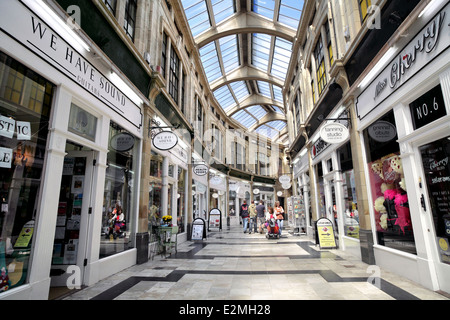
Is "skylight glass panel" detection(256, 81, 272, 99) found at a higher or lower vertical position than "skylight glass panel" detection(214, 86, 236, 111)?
higher

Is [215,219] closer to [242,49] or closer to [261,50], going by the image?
[261,50]

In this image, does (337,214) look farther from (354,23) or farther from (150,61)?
(150,61)

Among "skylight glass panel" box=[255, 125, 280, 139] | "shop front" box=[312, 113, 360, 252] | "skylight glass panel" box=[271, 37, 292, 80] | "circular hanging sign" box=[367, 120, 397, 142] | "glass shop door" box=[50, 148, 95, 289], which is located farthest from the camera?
"skylight glass panel" box=[255, 125, 280, 139]

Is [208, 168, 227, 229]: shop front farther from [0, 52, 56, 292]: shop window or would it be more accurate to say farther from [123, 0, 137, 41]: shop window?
[0, 52, 56, 292]: shop window

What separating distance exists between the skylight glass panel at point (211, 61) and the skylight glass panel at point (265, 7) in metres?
3.22

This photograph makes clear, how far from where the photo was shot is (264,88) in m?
22.8

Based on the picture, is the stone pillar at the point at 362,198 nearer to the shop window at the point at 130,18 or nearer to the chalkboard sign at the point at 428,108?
the chalkboard sign at the point at 428,108

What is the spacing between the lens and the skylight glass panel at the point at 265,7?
12.9 m

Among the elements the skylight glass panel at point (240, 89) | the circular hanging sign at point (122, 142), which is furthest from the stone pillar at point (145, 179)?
the skylight glass panel at point (240, 89)

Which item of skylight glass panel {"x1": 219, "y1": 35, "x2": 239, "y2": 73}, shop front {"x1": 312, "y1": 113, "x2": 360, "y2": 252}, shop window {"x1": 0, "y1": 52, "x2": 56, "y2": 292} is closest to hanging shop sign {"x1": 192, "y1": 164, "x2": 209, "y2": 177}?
shop front {"x1": 312, "y1": 113, "x2": 360, "y2": 252}

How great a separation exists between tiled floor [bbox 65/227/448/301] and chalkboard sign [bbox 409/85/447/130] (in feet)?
8.32

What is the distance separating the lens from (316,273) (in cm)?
458

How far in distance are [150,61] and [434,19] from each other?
245 inches

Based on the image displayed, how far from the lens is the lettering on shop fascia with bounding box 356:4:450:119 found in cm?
317
